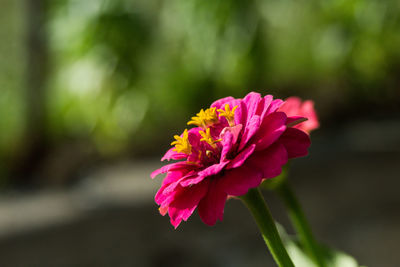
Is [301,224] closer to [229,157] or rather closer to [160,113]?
[229,157]

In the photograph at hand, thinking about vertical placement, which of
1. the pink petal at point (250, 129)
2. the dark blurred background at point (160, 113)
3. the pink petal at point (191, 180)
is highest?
the dark blurred background at point (160, 113)

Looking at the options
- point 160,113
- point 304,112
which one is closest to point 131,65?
point 160,113

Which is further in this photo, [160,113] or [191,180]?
[160,113]

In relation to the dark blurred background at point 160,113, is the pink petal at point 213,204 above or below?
below

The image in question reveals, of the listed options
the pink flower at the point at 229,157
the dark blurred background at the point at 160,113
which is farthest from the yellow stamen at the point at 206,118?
the dark blurred background at the point at 160,113

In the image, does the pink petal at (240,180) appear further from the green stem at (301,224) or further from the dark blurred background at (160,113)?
the dark blurred background at (160,113)

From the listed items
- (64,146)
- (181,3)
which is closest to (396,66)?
(181,3)

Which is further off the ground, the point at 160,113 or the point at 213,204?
the point at 160,113
